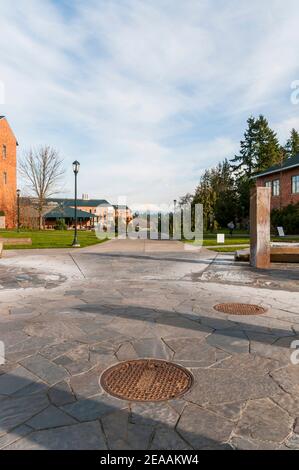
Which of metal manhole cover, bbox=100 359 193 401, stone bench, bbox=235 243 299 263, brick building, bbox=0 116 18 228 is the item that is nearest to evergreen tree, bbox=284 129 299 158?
brick building, bbox=0 116 18 228

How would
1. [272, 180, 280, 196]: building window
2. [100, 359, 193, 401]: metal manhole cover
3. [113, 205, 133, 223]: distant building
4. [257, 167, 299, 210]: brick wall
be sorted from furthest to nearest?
[113, 205, 133, 223]: distant building < [272, 180, 280, 196]: building window < [257, 167, 299, 210]: brick wall < [100, 359, 193, 401]: metal manhole cover

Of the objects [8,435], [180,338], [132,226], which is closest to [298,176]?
[132,226]

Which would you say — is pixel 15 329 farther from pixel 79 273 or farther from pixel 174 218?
pixel 174 218

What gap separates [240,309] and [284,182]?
34.9 metres

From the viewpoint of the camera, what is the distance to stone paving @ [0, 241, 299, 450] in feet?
Result: 7.88

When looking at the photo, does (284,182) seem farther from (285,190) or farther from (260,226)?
(260,226)

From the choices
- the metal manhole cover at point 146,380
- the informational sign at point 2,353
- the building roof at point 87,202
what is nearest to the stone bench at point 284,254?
the metal manhole cover at point 146,380

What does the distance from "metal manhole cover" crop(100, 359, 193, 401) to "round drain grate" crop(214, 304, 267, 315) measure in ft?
7.66

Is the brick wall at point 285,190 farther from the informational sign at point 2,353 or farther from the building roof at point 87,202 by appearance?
the building roof at point 87,202

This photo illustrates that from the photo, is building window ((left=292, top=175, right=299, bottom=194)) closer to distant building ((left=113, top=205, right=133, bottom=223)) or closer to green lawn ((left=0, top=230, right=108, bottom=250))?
green lawn ((left=0, top=230, right=108, bottom=250))

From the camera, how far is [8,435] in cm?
239

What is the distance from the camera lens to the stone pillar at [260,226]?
10969 mm

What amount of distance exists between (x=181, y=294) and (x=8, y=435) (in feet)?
16.0
